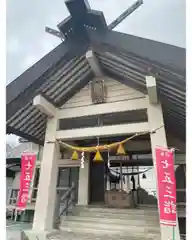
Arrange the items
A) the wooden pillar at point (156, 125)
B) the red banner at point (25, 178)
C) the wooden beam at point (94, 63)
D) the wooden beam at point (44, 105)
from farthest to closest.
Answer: the wooden beam at point (44, 105) < the red banner at point (25, 178) < the wooden beam at point (94, 63) < the wooden pillar at point (156, 125)

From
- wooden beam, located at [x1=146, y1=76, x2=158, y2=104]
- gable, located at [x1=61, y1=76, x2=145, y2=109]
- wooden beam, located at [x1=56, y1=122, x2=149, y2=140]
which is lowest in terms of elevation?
wooden beam, located at [x1=56, y1=122, x2=149, y2=140]

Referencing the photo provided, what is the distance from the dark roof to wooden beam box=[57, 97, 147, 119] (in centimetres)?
33

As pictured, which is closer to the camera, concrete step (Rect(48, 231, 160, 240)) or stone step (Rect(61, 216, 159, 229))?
concrete step (Rect(48, 231, 160, 240))

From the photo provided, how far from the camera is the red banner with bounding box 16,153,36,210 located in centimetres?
544

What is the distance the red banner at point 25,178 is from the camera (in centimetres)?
544

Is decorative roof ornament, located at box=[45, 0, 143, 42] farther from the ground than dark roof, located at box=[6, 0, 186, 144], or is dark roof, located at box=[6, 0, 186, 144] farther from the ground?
decorative roof ornament, located at box=[45, 0, 143, 42]

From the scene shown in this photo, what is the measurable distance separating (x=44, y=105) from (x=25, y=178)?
78.3 inches

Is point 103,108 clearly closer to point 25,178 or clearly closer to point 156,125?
point 156,125

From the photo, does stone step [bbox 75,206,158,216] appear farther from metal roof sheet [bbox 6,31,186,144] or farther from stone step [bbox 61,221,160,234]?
metal roof sheet [bbox 6,31,186,144]

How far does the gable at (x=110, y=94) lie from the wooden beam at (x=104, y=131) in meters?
0.77

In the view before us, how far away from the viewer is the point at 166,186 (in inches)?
165

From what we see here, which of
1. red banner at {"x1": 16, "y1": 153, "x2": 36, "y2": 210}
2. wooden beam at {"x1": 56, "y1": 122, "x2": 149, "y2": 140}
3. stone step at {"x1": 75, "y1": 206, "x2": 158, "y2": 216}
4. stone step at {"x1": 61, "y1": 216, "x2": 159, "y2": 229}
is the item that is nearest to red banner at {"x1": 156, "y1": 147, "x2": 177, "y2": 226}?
wooden beam at {"x1": 56, "y1": 122, "x2": 149, "y2": 140}

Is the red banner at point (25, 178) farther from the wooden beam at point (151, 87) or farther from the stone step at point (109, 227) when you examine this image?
the wooden beam at point (151, 87)

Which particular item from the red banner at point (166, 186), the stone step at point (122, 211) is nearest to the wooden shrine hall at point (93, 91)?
the red banner at point (166, 186)
